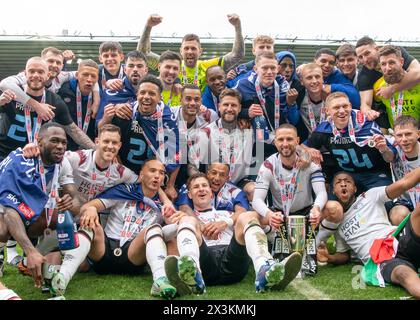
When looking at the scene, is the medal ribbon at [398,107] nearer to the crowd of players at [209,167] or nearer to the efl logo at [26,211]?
the crowd of players at [209,167]

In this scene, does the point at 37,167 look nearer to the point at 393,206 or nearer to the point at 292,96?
the point at 292,96

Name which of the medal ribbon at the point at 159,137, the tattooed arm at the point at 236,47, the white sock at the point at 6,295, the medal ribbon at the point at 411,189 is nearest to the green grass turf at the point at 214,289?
the white sock at the point at 6,295

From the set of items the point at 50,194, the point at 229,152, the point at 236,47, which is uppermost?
the point at 236,47

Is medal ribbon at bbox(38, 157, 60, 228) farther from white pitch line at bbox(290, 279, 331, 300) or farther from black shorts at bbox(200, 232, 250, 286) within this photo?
white pitch line at bbox(290, 279, 331, 300)

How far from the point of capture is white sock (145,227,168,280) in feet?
12.1

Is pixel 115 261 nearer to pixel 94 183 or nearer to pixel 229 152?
pixel 94 183

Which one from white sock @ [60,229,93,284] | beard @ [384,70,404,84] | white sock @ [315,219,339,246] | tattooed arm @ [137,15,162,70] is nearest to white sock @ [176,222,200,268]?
white sock @ [60,229,93,284]

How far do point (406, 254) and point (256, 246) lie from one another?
111 centimetres

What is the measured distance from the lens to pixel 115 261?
4121mm

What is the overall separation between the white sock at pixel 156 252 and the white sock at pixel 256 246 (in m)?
0.63

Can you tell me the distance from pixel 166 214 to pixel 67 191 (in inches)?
34.3

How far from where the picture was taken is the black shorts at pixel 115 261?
4.09 metres

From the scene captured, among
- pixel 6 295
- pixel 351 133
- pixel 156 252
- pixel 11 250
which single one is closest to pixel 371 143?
pixel 351 133

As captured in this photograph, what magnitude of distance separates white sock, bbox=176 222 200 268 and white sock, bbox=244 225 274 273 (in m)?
0.38
